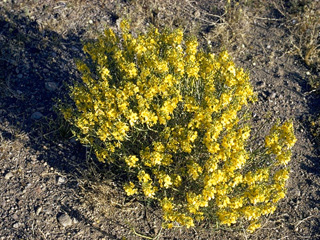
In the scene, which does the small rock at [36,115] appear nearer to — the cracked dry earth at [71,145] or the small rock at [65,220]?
the cracked dry earth at [71,145]

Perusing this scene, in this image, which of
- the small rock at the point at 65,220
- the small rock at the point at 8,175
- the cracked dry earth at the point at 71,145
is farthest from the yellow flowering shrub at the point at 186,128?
the small rock at the point at 8,175

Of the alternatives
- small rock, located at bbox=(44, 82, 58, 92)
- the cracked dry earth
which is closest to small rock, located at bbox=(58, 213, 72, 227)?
the cracked dry earth

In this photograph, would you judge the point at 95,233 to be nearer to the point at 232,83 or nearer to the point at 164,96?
the point at 164,96

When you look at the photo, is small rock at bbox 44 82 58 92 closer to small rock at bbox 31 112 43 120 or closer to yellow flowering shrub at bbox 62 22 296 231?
small rock at bbox 31 112 43 120

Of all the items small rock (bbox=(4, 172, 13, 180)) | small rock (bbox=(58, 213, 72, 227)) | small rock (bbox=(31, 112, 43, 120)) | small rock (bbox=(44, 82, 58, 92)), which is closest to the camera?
small rock (bbox=(58, 213, 72, 227))

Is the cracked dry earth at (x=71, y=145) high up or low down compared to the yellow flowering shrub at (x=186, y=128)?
down

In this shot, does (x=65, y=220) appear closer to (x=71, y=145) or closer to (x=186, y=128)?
(x=71, y=145)

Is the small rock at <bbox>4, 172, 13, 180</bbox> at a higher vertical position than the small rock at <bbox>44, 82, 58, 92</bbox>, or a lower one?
lower

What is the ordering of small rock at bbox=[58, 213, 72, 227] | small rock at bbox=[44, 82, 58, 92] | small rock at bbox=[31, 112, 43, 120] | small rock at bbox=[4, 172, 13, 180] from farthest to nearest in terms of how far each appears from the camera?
small rock at bbox=[44, 82, 58, 92], small rock at bbox=[31, 112, 43, 120], small rock at bbox=[4, 172, 13, 180], small rock at bbox=[58, 213, 72, 227]

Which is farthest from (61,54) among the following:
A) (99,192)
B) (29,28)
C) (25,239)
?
(25,239)
